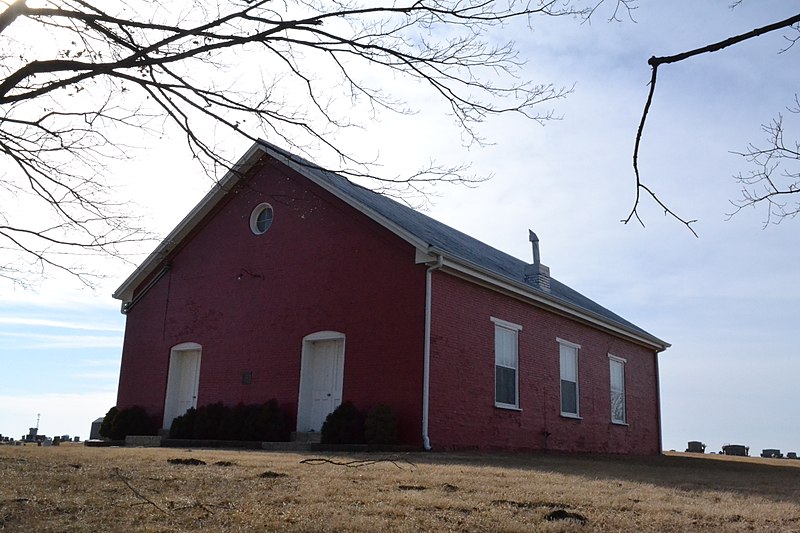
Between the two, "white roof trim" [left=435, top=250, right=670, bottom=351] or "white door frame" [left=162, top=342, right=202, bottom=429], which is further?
"white door frame" [left=162, top=342, right=202, bottom=429]

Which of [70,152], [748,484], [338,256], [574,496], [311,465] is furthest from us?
[338,256]

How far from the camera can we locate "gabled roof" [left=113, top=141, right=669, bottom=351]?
1551 centimetres

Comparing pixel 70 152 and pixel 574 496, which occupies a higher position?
pixel 70 152

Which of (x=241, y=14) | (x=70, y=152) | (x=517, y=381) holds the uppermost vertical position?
(x=241, y=14)

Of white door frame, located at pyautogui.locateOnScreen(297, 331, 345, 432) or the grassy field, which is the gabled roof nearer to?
white door frame, located at pyautogui.locateOnScreen(297, 331, 345, 432)

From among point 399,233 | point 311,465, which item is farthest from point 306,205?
point 311,465

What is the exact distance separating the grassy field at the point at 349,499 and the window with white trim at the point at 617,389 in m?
12.5

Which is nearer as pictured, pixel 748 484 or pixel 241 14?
pixel 241 14

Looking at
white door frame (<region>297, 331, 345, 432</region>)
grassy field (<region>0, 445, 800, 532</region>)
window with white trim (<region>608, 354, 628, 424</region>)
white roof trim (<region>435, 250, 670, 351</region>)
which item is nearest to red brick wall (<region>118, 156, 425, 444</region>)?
white door frame (<region>297, 331, 345, 432</region>)

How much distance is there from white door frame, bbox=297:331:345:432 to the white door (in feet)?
11.6

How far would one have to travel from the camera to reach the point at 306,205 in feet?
57.5

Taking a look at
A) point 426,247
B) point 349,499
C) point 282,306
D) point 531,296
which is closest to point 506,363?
point 531,296

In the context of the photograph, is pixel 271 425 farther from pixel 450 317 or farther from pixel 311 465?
pixel 311 465

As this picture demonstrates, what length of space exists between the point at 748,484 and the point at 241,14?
27.7 feet
